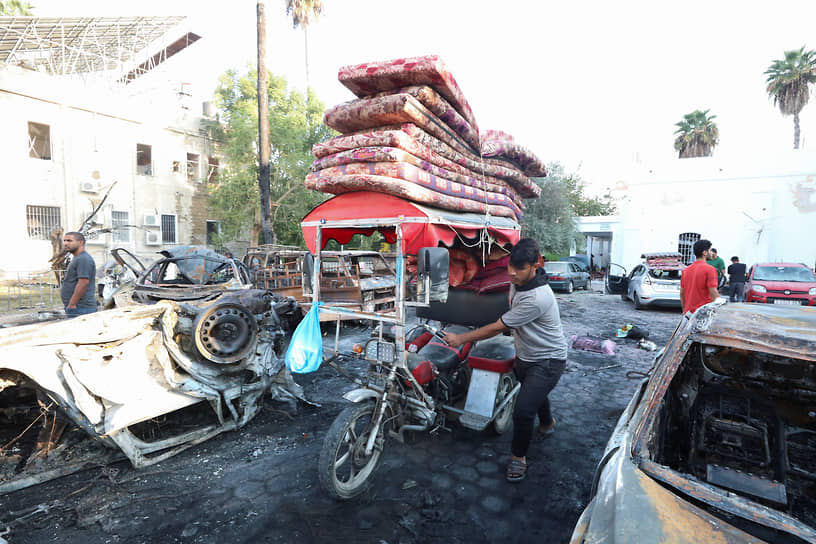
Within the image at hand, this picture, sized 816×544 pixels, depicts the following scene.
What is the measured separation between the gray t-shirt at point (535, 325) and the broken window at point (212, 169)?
20.7 m

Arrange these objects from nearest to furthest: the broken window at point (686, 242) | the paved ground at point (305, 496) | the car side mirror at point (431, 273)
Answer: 1. the paved ground at point (305, 496)
2. the car side mirror at point (431, 273)
3. the broken window at point (686, 242)

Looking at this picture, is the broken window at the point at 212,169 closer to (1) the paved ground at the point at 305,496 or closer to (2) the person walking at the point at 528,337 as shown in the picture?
(1) the paved ground at the point at 305,496

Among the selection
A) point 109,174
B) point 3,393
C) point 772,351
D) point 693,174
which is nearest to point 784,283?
point 693,174

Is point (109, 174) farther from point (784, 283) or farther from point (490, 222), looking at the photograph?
point (784, 283)

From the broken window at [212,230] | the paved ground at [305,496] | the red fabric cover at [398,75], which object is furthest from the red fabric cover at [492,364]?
the broken window at [212,230]

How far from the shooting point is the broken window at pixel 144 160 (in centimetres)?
1834

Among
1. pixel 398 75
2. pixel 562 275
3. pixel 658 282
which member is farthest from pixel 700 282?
pixel 562 275

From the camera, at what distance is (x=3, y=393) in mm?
3709

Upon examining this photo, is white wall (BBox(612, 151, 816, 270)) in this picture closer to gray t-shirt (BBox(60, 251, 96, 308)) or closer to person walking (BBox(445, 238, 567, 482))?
person walking (BBox(445, 238, 567, 482))

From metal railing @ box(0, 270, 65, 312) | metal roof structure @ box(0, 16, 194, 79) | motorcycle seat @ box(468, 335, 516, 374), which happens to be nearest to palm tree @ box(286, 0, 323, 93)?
metal roof structure @ box(0, 16, 194, 79)

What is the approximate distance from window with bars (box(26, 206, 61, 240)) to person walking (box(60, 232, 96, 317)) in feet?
44.6

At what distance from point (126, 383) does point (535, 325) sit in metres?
3.58

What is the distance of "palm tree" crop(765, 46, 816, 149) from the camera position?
78.2 feet

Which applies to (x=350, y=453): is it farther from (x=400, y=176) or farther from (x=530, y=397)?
(x=400, y=176)
